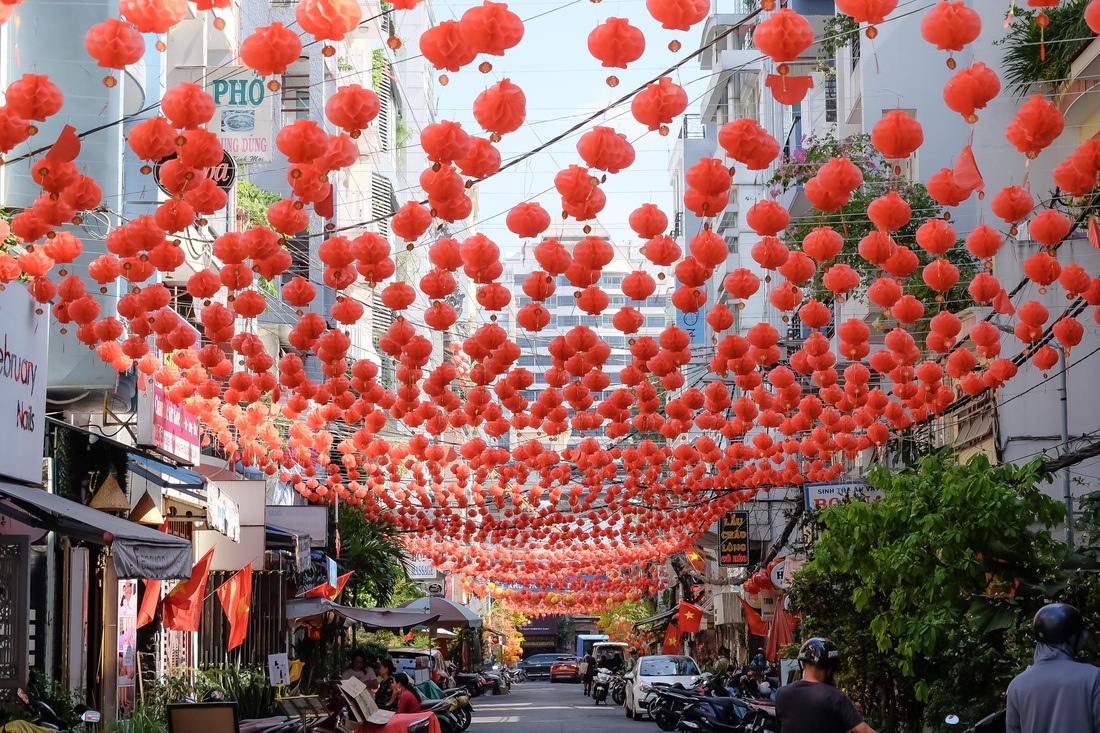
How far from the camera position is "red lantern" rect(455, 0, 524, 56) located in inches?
349

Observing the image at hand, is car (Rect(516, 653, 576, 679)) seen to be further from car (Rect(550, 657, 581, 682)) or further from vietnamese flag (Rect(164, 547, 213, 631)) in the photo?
vietnamese flag (Rect(164, 547, 213, 631))

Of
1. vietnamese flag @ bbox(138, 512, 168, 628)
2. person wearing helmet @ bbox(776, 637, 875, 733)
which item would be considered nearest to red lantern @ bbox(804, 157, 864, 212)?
person wearing helmet @ bbox(776, 637, 875, 733)

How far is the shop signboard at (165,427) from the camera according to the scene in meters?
18.9

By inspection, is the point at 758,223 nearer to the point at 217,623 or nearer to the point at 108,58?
the point at 108,58

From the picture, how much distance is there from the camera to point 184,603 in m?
20.5

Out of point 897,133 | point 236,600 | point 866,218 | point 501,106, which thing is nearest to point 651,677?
point 236,600

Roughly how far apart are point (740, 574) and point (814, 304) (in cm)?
3338

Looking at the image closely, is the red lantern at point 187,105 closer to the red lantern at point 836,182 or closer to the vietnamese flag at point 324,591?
the red lantern at point 836,182

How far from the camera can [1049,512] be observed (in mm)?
12672

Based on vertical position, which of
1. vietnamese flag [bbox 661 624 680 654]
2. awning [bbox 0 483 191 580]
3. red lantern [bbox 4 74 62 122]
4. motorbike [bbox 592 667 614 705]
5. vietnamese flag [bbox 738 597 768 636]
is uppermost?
red lantern [bbox 4 74 62 122]

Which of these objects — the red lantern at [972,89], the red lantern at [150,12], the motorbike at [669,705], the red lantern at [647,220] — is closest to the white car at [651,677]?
the motorbike at [669,705]

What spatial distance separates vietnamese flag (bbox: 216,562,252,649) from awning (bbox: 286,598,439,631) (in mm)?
5341

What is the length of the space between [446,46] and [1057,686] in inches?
210

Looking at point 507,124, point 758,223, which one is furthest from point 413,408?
point 507,124
